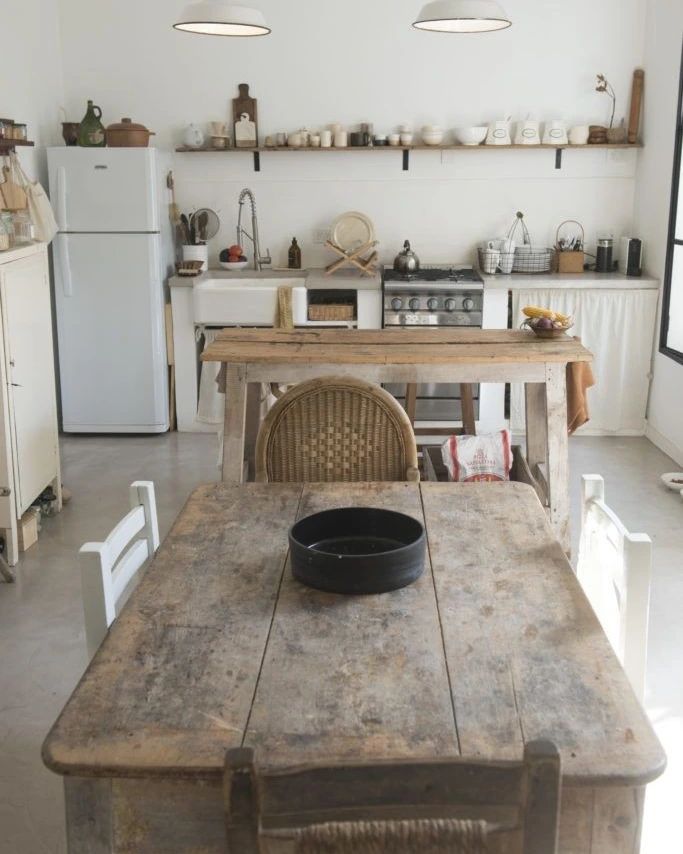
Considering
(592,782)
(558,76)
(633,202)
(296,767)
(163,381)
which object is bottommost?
(163,381)

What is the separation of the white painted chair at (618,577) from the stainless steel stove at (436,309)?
364 cm

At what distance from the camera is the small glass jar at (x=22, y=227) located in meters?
4.71

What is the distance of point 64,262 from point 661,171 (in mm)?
3568

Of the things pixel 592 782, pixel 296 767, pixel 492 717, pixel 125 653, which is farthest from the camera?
pixel 125 653

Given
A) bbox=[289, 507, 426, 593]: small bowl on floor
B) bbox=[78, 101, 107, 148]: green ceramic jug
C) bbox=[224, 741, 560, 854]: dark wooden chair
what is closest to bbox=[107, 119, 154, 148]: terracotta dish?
bbox=[78, 101, 107, 148]: green ceramic jug

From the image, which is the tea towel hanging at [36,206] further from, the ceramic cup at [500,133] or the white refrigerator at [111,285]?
the ceramic cup at [500,133]

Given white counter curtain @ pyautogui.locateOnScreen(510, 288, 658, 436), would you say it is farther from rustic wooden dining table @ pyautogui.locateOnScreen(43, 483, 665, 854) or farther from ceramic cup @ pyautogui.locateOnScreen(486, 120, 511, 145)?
rustic wooden dining table @ pyautogui.locateOnScreen(43, 483, 665, 854)

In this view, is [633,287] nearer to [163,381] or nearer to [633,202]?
[633,202]

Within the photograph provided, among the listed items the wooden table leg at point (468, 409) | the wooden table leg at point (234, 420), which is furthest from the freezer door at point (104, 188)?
the wooden table leg at point (234, 420)

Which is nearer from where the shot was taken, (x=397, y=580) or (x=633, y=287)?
(x=397, y=580)

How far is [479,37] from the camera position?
20.7 feet

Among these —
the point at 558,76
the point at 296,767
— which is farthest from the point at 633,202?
the point at 296,767

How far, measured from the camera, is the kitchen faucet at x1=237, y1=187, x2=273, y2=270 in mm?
6540

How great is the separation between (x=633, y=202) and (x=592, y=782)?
18.8 ft
